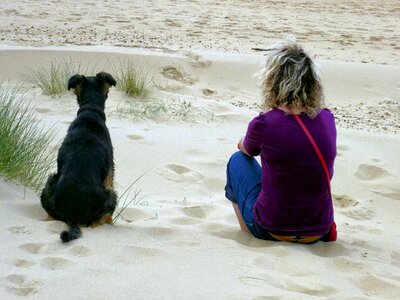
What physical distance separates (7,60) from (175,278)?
6.62 metres

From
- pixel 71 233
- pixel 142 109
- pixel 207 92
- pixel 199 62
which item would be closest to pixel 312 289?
pixel 71 233

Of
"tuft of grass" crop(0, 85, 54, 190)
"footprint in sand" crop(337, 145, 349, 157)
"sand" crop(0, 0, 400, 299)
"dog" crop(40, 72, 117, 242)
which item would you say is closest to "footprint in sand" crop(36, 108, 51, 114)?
"sand" crop(0, 0, 400, 299)

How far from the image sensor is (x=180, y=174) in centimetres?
648

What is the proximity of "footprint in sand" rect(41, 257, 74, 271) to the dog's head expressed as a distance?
172 cm

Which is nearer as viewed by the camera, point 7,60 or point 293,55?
point 293,55

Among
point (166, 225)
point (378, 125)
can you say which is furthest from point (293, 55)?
point (378, 125)

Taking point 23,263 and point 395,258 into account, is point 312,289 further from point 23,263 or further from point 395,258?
point 23,263

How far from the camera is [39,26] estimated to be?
12.4 metres

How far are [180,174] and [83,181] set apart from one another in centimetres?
193

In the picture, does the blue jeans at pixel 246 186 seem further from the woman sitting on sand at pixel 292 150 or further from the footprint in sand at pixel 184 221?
the footprint in sand at pixel 184 221

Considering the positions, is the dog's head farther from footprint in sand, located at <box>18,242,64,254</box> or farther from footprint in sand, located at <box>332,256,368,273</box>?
footprint in sand, located at <box>332,256,368,273</box>

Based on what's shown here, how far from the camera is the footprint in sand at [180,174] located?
6.39 metres

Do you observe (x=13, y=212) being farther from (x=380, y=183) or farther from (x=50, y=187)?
(x=380, y=183)

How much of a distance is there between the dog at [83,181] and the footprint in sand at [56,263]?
324mm
